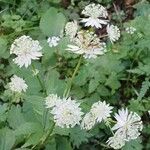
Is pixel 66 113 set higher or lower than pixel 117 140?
higher

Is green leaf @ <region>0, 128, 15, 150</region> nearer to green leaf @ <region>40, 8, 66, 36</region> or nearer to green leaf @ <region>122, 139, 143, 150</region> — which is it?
green leaf @ <region>122, 139, 143, 150</region>

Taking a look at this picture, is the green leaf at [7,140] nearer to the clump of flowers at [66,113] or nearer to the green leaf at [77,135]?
the green leaf at [77,135]

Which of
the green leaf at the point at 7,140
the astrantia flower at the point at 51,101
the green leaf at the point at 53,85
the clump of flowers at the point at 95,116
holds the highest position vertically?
the astrantia flower at the point at 51,101

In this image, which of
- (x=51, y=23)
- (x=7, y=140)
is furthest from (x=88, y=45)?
(x=51, y=23)

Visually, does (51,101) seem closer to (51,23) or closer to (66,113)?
(66,113)

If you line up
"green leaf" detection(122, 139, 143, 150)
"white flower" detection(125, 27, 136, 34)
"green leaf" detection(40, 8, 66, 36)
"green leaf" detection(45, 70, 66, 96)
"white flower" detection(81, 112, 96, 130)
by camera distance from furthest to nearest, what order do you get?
"green leaf" detection(40, 8, 66, 36)
"white flower" detection(125, 27, 136, 34)
"green leaf" detection(122, 139, 143, 150)
"green leaf" detection(45, 70, 66, 96)
"white flower" detection(81, 112, 96, 130)

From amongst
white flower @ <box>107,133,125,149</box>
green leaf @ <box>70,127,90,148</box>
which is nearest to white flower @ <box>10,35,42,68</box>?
white flower @ <box>107,133,125,149</box>

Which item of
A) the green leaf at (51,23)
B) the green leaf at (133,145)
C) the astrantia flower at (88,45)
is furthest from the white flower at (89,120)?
the green leaf at (51,23)

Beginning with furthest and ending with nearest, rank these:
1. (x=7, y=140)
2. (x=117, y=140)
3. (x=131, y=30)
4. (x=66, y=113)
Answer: (x=131, y=30)
(x=7, y=140)
(x=117, y=140)
(x=66, y=113)
